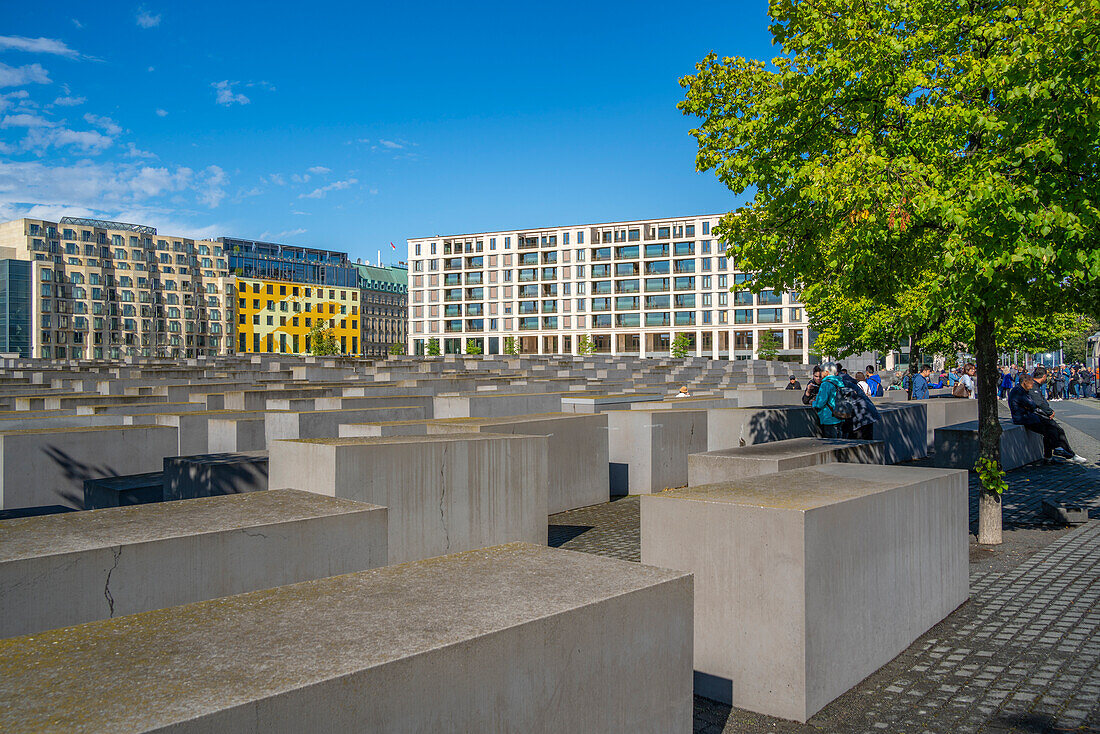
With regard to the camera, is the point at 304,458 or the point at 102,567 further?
the point at 304,458

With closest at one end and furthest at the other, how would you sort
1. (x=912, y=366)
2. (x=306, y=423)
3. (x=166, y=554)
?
1. (x=166, y=554)
2. (x=306, y=423)
3. (x=912, y=366)

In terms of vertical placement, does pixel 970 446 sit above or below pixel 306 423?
below

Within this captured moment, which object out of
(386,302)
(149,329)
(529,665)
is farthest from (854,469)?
(386,302)

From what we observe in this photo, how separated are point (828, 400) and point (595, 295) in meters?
93.4

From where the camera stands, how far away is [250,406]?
1794 cm

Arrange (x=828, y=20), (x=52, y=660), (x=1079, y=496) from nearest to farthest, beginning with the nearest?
(x=52, y=660)
(x=828, y=20)
(x=1079, y=496)

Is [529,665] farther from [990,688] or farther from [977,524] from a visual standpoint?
[977,524]

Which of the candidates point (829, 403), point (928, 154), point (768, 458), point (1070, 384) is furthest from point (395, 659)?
point (1070, 384)

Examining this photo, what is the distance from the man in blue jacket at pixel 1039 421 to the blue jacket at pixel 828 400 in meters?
4.48

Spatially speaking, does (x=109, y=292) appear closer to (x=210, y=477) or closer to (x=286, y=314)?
(x=286, y=314)

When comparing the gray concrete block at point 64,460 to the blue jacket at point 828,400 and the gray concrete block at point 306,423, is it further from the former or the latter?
the blue jacket at point 828,400

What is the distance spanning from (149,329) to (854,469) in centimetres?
12790

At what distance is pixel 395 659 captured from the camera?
272 centimetres

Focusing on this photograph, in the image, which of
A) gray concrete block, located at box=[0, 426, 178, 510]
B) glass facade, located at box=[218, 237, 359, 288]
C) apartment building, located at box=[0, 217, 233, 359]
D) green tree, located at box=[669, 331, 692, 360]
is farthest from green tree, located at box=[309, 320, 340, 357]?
gray concrete block, located at box=[0, 426, 178, 510]
